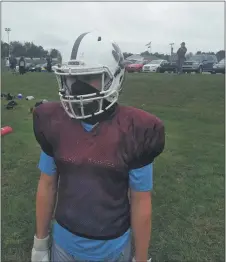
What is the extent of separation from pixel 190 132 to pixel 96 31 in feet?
23.2

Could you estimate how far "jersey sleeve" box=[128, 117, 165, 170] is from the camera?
6.10 ft

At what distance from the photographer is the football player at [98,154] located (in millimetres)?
1861

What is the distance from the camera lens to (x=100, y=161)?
1.85 m

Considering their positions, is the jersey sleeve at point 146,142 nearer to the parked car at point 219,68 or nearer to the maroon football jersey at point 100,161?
the maroon football jersey at point 100,161

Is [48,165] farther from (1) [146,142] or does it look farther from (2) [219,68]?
(2) [219,68]

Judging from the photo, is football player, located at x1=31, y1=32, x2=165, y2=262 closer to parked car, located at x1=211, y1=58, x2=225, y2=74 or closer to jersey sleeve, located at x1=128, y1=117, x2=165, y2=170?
jersey sleeve, located at x1=128, y1=117, x2=165, y2=170

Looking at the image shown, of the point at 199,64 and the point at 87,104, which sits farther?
the point at 199,64

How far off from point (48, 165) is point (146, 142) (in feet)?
1.94

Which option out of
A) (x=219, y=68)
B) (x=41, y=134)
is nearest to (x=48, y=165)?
(x=41, y=134)

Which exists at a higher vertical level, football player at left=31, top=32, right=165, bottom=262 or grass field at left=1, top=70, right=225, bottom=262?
football player at left=31, top=32, right=165, bottom=262

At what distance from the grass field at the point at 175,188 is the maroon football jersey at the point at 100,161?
1.93 meters

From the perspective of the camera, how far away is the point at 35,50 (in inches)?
3041

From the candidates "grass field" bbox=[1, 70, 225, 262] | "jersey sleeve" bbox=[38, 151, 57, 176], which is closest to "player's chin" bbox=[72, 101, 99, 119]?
"jersey sleeve" bbox=[38, 151, 57, 176]

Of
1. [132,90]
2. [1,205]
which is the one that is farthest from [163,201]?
[132,90]
